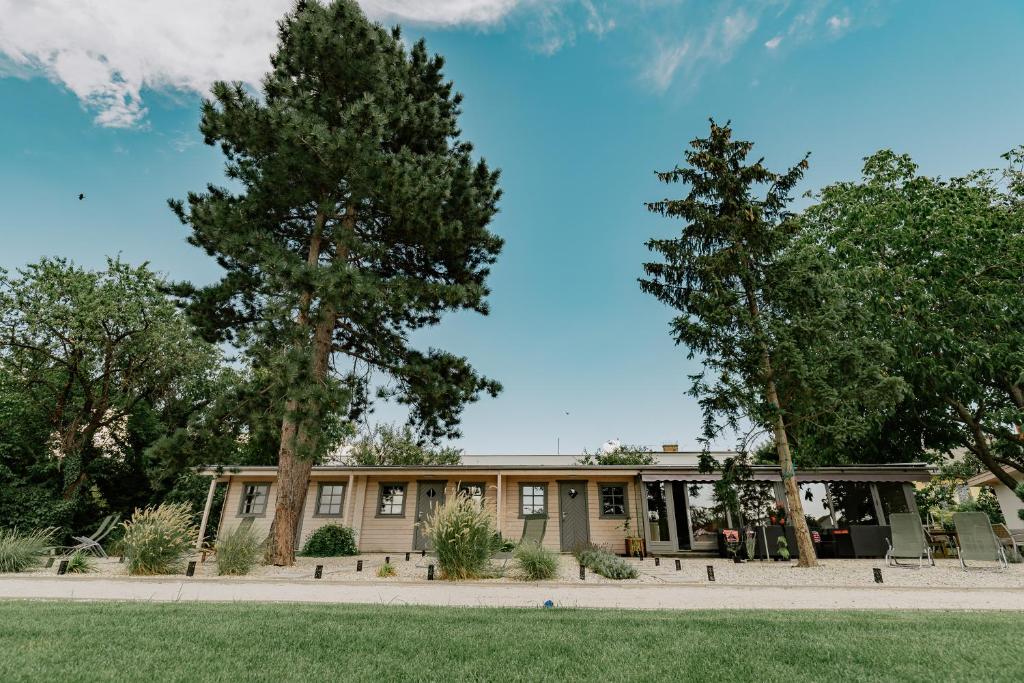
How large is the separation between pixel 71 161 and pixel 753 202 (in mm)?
17545

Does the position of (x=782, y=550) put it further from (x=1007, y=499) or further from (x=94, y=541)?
(x=1007, y=499)

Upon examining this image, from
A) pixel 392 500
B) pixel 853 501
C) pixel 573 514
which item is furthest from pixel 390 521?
pixel 853 501

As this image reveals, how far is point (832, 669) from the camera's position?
8.28ft

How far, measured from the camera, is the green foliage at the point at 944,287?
1261 centimetres

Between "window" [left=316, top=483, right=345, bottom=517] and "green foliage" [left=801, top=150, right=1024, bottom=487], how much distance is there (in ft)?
50.6

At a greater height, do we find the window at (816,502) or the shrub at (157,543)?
the window at (816,502)

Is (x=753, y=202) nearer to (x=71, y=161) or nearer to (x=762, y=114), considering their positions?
(x=762, y=114)

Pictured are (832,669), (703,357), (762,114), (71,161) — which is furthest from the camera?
(71,161)

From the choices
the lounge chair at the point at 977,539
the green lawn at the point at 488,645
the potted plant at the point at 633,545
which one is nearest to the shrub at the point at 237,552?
the green lawn at the point at 488,645

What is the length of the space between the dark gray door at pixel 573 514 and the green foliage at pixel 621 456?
9545 millimetres

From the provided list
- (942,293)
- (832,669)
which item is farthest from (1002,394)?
(832,669)

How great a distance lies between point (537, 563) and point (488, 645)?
4448 millimetres

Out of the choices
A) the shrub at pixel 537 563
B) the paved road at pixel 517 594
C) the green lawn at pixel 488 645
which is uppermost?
the shrub at pixel 537 563

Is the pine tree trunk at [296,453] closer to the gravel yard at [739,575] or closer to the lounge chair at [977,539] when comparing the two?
the gravel yard at [739,575]
